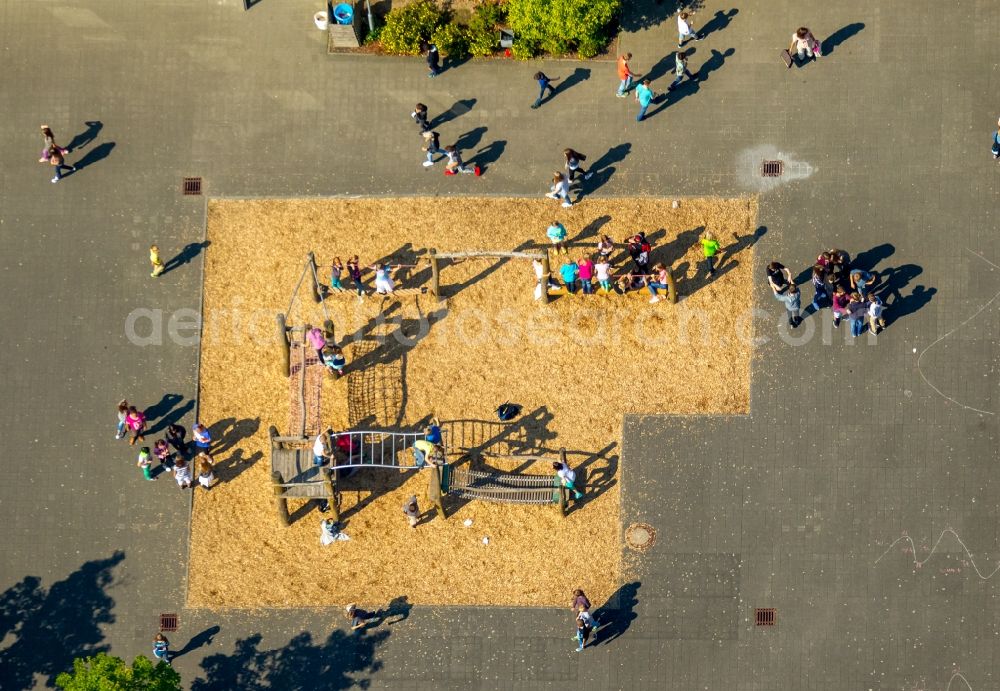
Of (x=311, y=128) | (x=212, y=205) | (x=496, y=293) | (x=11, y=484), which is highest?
(x=311, y=128)

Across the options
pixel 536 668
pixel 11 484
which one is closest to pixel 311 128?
pixel 11 484

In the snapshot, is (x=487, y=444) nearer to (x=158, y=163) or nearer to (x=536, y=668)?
(x=536, y=668)

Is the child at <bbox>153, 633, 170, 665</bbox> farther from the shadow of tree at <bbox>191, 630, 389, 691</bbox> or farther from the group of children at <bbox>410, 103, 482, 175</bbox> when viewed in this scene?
the group of children at <bbox>410, 103, 482, 175</bbox>

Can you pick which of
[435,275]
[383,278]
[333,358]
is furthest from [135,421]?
[435,275]

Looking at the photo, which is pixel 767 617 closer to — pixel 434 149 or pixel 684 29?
pixel 434 149

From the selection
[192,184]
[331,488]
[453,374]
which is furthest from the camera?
[192,184]

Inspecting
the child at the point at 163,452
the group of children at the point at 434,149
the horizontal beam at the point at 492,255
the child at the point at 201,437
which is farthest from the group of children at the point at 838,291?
the child at the point at 163,452

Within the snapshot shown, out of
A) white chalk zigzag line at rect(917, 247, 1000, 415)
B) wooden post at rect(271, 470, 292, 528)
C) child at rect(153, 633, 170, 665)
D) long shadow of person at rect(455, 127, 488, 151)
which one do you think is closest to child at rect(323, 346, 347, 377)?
wooden post at rect(271, 470, 292, 528)
